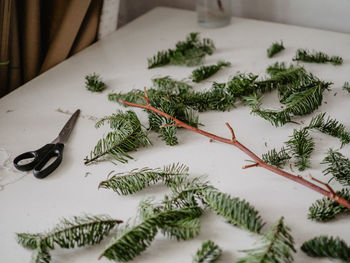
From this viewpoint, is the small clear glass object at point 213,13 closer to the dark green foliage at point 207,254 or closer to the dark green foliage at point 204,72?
the dark green foliage at point 204,72

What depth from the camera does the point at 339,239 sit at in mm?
547

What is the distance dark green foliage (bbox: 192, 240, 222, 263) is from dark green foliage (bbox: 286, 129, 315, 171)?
229mm

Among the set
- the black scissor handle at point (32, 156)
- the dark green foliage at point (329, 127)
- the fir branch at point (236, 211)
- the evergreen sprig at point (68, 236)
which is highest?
the dark green foliage at point (329, 127)

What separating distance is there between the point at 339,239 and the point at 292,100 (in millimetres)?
335

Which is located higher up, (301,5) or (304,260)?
(301,5)

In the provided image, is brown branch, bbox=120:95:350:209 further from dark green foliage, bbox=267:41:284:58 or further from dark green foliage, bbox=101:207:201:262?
dark green foliage, bbox=267:41:284:58

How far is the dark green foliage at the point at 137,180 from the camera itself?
2.18ft

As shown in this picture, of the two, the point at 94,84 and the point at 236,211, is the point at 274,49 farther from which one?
the point at 236,211

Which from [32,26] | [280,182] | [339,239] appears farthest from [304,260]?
[32,26]

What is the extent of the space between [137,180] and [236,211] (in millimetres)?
171

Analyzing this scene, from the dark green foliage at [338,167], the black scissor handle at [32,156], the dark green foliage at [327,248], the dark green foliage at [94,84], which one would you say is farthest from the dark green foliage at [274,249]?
the dark green foliage at [94,84]

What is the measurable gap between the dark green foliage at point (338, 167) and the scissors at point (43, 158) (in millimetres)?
456

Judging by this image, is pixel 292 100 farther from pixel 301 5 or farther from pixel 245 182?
pixel 301 5

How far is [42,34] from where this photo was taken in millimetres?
1171
